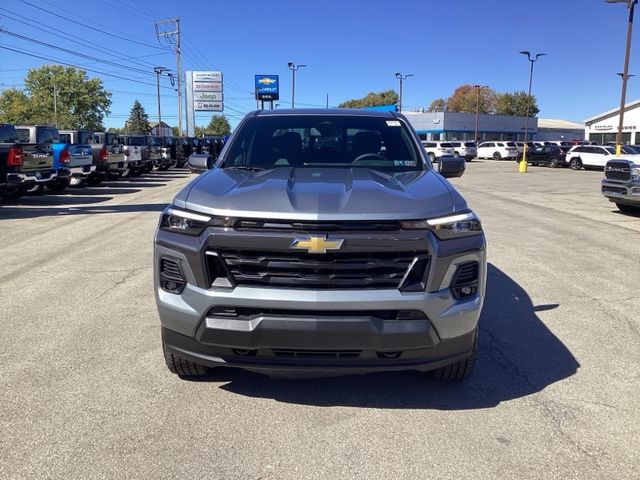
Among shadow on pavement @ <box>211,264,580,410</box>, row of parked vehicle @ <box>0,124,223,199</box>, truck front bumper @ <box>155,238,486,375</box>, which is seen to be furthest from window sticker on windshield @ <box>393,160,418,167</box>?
row of parked vehicle @ <box>0,124,223,199</box>

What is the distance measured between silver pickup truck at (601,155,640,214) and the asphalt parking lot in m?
7.44

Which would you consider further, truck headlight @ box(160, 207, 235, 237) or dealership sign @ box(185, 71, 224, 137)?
dealership sign @ box(185, 71, 224, 137)

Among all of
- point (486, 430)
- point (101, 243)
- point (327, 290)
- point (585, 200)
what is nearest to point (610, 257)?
point (486, 430)

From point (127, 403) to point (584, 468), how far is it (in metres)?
2.64

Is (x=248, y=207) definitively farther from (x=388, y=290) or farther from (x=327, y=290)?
(x=388, y=290)

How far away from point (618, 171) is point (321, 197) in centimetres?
1199

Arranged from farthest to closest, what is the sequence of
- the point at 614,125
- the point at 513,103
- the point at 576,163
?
the point at 513,103 → the point at 614,125 → the point at 576,163

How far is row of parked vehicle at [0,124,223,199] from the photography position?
12.6 m

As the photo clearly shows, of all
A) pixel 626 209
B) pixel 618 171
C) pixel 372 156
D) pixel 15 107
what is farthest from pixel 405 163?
pixel 15 107

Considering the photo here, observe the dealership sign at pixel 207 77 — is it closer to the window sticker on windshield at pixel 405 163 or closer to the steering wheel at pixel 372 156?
the steering wheel at pixel 372 156

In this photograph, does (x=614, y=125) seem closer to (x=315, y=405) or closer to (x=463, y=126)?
(x=463, y=126)

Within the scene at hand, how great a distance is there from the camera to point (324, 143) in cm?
467

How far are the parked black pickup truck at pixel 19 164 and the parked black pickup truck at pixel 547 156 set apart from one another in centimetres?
3747

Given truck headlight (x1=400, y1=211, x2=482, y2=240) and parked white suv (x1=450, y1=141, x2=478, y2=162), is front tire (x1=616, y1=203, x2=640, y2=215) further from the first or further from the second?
parked white suv (x1=450, y1=141, x2=478, y2=162)
